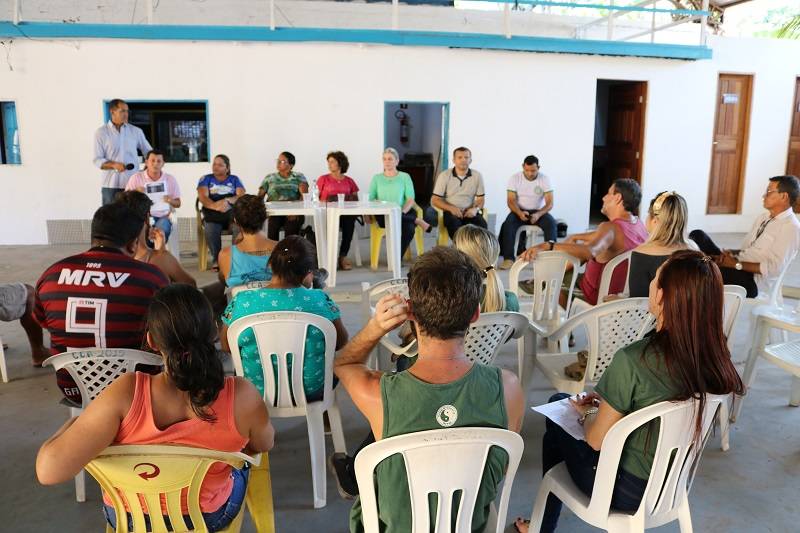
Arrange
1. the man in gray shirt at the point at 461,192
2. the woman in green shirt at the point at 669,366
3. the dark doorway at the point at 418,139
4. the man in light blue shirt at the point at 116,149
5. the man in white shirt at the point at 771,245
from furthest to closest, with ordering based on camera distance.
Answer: the dark doorway at the point at 418,139 < the man in gray shirt at the point at 461,192 < the man in light blue shirt at the point at 116,149 < the man in white shirt at the point at 771,245 < the woman in green shirt at the point at 669,366

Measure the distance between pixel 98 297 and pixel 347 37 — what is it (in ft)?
18.5

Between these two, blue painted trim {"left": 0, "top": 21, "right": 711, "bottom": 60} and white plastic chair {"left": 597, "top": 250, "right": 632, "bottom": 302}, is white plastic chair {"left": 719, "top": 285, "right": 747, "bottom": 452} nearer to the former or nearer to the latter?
white plastic chair {"left": 597, "top": 250, "right": 632, "bottom": 302}

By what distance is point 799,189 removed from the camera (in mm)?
3525

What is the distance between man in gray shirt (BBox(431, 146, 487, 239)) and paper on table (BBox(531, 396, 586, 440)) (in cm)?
442

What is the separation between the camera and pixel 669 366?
61.2 inches

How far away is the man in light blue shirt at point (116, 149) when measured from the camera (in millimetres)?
5836

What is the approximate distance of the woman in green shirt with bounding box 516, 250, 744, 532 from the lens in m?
1.54

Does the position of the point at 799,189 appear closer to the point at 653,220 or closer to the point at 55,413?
the point at 653,220

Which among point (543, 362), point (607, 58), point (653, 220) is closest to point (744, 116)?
point (607, 58)

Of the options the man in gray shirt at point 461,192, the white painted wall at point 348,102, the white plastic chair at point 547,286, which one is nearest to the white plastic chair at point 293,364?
the white plastic chair at point 547,286

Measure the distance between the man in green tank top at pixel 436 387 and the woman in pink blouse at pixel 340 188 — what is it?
476 centimetres

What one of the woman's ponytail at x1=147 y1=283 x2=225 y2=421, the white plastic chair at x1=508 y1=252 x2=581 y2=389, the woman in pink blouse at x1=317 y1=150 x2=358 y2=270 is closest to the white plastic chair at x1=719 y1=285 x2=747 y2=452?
the white plastic chair at x1=508 y1=252 x2=581 y2=389

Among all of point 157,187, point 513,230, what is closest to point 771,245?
point 513,230

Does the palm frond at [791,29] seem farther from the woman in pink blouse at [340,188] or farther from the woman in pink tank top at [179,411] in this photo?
→ the woman in pink tank top at [179,411]
